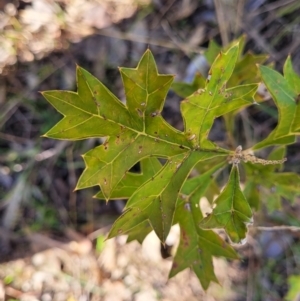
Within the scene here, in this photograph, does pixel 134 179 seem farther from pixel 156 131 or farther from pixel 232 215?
pixel 232 215

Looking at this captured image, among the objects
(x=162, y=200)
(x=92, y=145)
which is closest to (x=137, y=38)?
(x=92, y=145)

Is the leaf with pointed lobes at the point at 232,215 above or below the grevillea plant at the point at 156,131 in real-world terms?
below

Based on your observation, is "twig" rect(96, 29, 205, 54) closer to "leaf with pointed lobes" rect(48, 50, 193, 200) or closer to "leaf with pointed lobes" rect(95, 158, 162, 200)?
"leaf with pointed lobes" rect(95, 158, 162, 200)

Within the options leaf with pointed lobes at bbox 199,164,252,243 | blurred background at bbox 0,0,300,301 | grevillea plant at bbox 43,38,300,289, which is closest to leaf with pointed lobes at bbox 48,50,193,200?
grevillea plant at bbox 43,38,300,289

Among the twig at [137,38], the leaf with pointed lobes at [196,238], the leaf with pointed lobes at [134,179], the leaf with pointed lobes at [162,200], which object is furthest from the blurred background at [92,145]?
the leaf with pointed lobes at [162,200]

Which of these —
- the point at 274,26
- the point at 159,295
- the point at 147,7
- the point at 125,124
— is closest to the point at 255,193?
the point at 125,124

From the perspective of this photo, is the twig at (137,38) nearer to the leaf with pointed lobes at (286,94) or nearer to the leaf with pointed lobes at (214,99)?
Result: the leaf with pointed lobes at (286,94)
